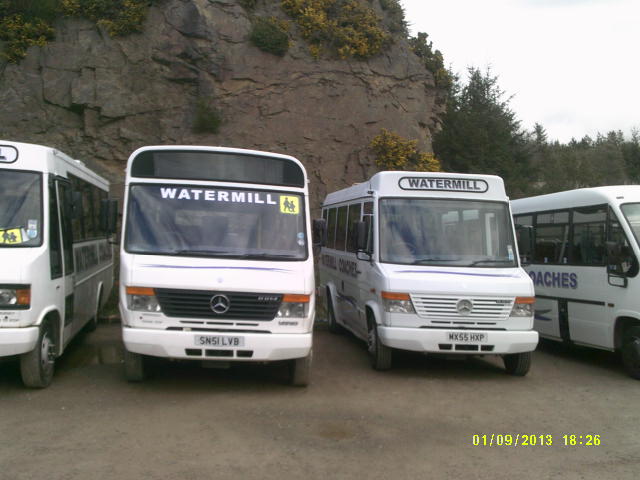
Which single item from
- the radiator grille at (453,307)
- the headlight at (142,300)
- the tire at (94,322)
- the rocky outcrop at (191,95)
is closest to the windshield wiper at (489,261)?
the radiator grille at (453,307)

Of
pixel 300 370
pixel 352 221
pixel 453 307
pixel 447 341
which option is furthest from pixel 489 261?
pixel 300 370

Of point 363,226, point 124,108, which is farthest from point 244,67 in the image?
point 363,226

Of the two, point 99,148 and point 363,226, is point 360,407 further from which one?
point 99,148

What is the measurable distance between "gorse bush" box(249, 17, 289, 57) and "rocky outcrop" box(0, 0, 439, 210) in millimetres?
215

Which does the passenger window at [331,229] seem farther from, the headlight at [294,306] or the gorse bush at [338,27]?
the gorse bush at [338,27]

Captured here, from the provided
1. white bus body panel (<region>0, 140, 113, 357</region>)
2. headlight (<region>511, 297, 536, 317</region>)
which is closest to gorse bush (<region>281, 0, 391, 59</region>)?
white bus body panel (<region>0, 140, 113, 357</region>)

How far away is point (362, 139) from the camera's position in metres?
19.2

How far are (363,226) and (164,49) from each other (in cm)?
1211

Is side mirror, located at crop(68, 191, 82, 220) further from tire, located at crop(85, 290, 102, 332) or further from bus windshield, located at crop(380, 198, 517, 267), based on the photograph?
bus windshield, located at crop(380, 198, 517, 267)

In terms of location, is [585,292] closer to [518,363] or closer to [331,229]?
[518,363]

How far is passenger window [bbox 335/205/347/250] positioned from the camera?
457 inches

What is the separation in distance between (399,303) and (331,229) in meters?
4.69

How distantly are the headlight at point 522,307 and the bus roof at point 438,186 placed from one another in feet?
5.61

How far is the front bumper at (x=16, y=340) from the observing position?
666 cm
